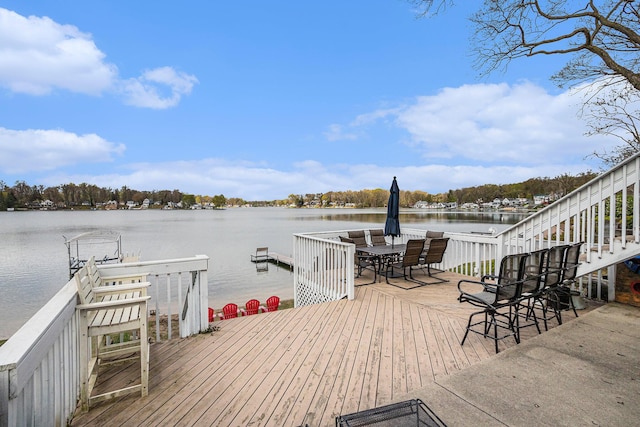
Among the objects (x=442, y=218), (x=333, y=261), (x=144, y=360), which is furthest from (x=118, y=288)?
(x=442, y=218)

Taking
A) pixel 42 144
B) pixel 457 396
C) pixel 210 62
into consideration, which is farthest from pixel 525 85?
pixel 42 144

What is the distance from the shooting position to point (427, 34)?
10156mm

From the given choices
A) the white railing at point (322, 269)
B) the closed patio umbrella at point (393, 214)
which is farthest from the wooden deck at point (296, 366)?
the closed patio umbrella at point (393, 214)

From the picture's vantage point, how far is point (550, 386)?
7.45 ft

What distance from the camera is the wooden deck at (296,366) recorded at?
7.20 feet

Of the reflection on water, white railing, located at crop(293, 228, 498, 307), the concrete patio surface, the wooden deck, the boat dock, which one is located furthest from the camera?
the reflection on water

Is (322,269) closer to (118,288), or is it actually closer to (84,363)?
(118,288)

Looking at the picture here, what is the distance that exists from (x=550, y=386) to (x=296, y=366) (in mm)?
2116

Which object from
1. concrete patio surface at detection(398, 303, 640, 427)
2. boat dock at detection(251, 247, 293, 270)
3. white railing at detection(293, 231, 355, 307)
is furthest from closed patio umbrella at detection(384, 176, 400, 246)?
boat dock at detection(251, 247, 293, 270)

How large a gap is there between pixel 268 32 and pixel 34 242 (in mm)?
34549

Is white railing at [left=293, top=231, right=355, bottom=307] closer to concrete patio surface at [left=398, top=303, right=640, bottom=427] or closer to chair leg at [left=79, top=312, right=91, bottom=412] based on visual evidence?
concrete patio surface at [left=398, top=303, right=640, bottom=427]

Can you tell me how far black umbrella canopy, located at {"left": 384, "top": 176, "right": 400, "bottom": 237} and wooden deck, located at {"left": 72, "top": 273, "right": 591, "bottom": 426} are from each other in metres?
2.55

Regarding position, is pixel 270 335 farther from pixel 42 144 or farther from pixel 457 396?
pixel 42 144

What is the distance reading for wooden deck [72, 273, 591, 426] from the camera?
219 cm
